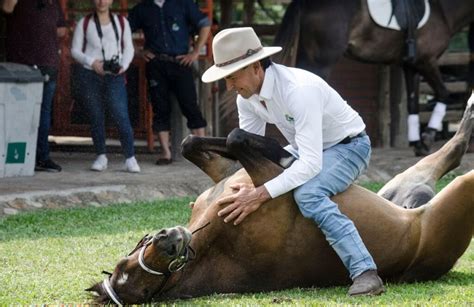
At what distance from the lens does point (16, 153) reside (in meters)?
12.1

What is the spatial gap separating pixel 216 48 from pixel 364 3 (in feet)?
25.3

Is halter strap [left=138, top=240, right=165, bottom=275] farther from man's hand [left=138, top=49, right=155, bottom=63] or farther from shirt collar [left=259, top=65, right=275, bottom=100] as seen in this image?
man's hand [left=138, top=49, right=155, bottom=63]

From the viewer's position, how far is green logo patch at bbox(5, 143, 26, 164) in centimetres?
1202

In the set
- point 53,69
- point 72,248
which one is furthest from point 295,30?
point 72,248

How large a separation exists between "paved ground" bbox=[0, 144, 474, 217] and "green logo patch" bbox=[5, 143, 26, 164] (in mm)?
208

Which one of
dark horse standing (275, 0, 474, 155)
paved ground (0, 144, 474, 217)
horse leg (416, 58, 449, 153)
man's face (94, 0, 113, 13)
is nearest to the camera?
paved ground (0, 144, 474, 217)

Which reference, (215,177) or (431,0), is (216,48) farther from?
(431,0)

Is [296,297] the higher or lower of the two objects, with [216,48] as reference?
lower

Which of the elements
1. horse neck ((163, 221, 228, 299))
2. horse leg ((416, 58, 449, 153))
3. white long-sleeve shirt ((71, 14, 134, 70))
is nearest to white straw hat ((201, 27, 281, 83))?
horse neck ((163, 221, 228, 299))

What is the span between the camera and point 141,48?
13.9m

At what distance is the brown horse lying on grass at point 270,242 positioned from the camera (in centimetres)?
584

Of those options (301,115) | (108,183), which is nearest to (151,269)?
(301,115)

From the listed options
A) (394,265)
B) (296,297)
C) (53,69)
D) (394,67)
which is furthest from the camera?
(394,67)

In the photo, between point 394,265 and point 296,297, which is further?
point 394,265
